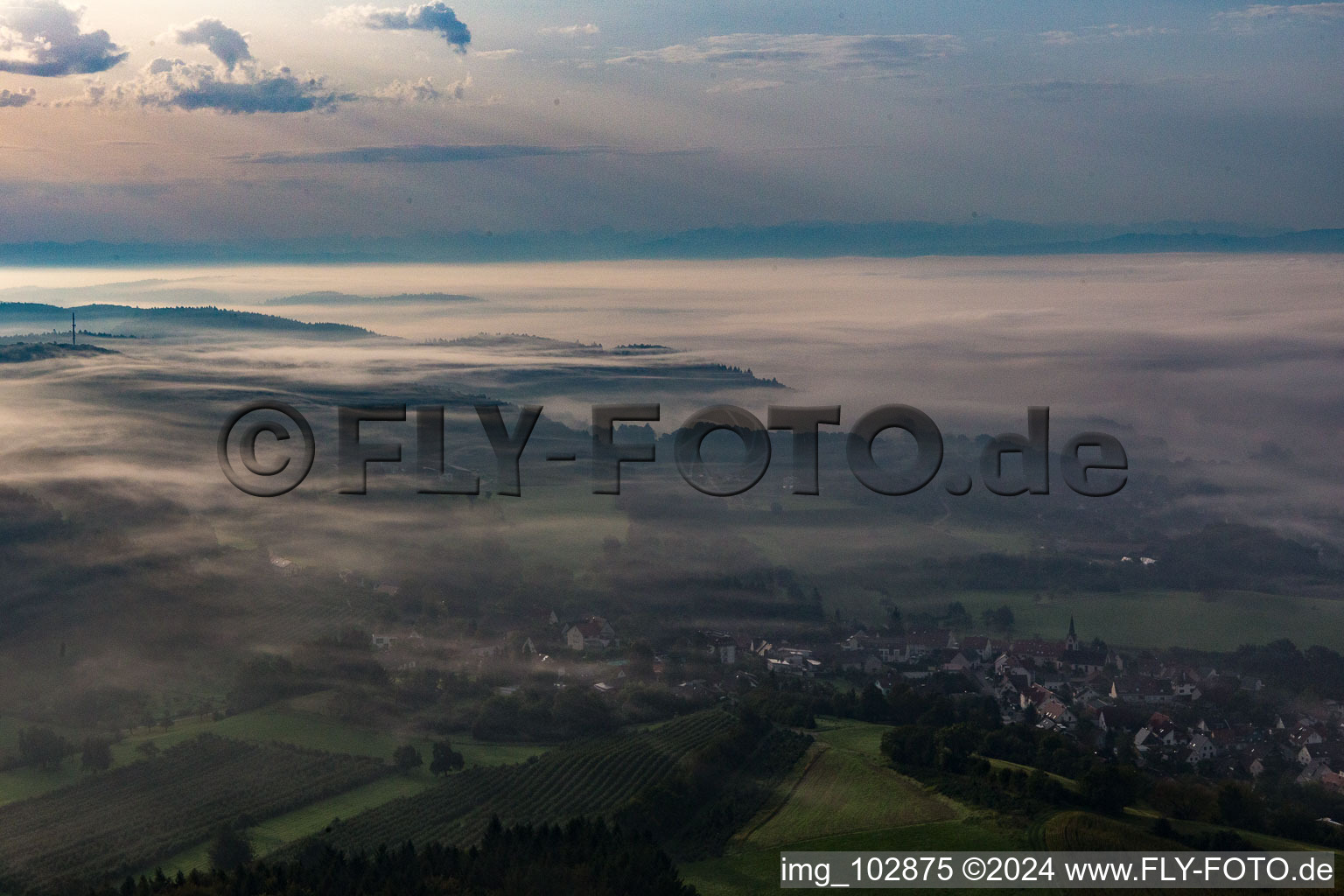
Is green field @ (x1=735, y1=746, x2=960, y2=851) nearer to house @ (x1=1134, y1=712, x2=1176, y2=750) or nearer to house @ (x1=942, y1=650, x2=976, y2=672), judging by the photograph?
house @ (x1=1134, y1=712, x2=1176, y2=750)

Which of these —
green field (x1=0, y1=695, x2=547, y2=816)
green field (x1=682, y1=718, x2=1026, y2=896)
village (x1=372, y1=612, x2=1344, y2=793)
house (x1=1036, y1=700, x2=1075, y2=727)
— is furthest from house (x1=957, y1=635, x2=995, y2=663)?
green field (x1=0, y1=695, x2=547, y2=816)

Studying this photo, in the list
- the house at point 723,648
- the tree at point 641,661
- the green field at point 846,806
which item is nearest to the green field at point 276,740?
the tree at point 641,661

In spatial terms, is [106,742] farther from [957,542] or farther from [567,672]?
→ [957,542]

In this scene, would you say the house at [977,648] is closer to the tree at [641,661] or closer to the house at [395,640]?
the tree at [641,661]

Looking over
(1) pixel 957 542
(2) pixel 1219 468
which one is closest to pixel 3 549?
(1) pixel 957 542

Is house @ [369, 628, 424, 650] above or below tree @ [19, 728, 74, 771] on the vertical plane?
below

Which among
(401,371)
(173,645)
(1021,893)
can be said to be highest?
(401,371)

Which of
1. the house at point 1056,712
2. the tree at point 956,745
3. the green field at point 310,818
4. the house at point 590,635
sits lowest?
the house at point 590,635
